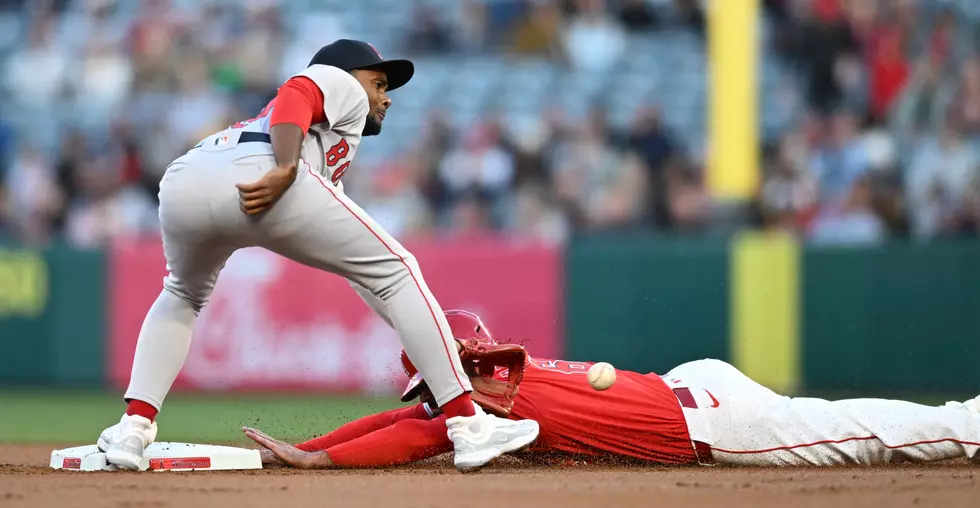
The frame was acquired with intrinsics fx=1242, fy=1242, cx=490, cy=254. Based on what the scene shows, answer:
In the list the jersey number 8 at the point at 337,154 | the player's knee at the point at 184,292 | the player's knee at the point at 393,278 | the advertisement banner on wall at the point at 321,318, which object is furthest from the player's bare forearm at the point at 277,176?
the advertisement banner on wall at the point at 321,318

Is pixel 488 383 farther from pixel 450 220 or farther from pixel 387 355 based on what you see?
pixel 450 220

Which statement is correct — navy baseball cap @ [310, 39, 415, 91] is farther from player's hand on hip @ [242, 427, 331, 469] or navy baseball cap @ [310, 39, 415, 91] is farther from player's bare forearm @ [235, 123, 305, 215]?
player's hand on hip @ [242, 427, 331, 469]

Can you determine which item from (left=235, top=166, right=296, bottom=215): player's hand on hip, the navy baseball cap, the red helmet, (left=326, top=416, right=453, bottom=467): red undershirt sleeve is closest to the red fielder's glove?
the red helmet

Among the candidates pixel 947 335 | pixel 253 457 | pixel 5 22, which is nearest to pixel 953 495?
pixel 253 457

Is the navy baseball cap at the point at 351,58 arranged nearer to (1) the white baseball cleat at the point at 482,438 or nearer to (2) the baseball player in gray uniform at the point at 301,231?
(2) the baseball player in gray uniform at the point at 301,231

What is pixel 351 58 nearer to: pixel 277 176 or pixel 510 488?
pixel 277 176
